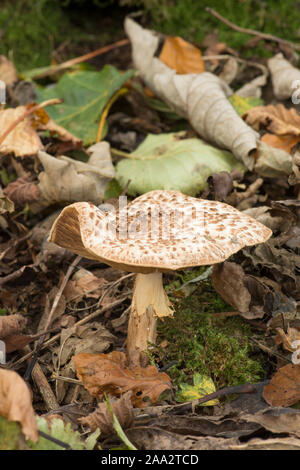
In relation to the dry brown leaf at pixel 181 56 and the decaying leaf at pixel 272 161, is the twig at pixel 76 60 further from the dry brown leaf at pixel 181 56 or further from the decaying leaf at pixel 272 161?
the decaying leaf at pixel 272 161

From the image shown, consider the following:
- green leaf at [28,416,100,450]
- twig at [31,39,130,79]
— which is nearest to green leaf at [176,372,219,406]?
green leaf at [28,416,100,450]

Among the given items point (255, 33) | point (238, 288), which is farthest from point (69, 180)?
point (255, 33)

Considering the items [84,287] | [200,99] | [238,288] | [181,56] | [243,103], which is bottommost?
[84,287]

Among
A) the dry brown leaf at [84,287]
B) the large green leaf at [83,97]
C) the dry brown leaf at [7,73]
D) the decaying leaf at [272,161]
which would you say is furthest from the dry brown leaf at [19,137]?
the decaying leaf at [272,161]

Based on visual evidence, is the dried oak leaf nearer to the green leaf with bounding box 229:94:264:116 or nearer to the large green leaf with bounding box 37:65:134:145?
the large green leaf with bounding box 37:65:134:145

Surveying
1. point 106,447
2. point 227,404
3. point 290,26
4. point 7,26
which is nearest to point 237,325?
point 227,404

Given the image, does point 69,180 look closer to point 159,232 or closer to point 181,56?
point 159,232
